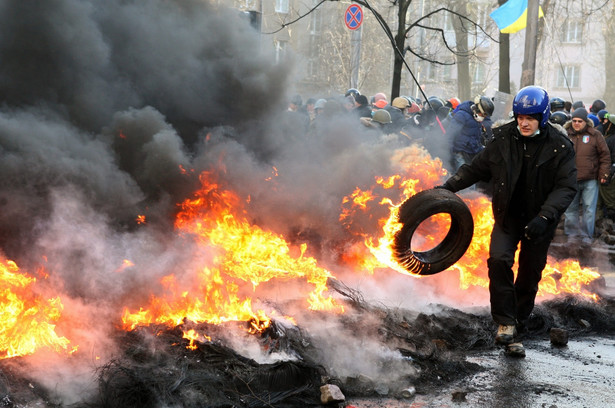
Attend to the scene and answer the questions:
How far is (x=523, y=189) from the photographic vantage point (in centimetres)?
623

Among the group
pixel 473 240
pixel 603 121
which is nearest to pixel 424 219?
pixel 473 240

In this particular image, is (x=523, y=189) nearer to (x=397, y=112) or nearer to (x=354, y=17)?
(x=397, y=112)

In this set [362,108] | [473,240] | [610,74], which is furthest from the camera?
[610,74]

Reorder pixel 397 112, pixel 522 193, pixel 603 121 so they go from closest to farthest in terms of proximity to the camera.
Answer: pixel 522 193
pixel 397 112
pixel 603 121

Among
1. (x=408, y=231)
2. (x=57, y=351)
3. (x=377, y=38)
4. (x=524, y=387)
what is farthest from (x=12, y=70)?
(x=377, y=38)

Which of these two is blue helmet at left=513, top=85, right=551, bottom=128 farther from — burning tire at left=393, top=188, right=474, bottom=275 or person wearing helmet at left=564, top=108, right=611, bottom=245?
person wearing helmet at left=564, top=108, right=611, bottom=245

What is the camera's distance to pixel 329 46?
161ft

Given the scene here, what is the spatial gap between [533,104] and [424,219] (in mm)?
1318

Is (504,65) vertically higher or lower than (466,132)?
higher

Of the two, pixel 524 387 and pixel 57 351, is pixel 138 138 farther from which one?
pixel 524 387

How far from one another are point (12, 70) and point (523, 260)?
196 inches

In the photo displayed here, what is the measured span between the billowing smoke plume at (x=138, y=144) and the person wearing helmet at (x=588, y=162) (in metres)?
4.44

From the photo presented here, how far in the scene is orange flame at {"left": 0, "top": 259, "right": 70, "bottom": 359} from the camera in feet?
15.3

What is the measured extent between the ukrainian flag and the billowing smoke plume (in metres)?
8.42
